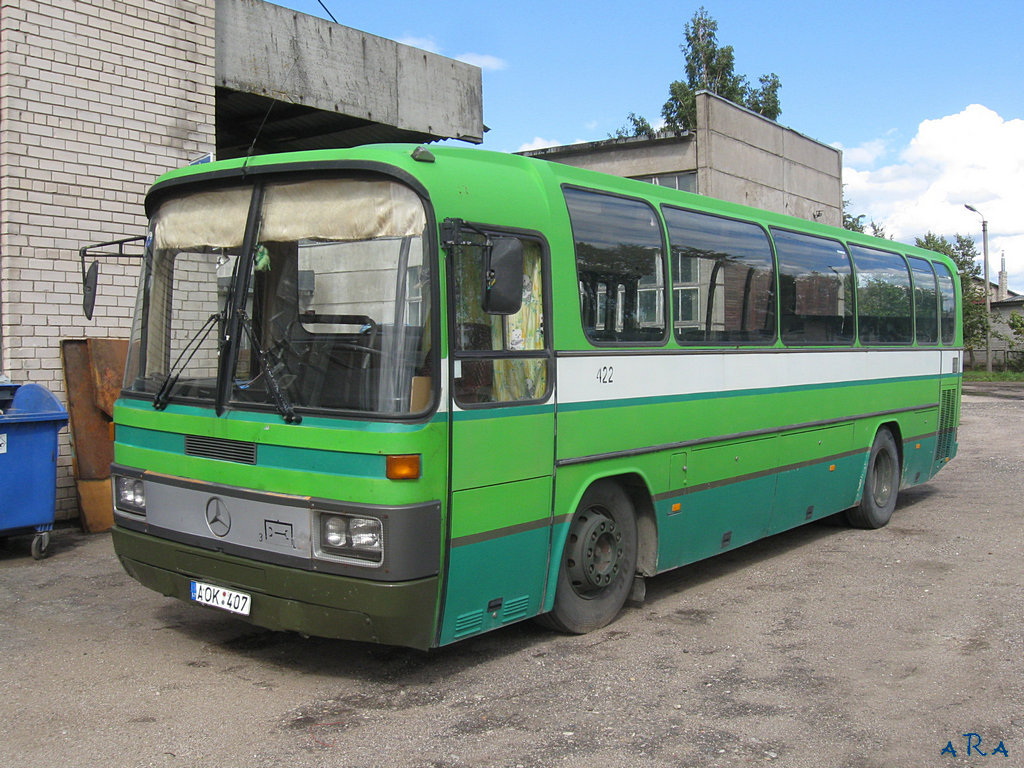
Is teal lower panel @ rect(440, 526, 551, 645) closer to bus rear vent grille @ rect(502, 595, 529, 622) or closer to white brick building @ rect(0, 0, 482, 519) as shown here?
bus rear vent grille @ rect(502, 595, 529, 622)

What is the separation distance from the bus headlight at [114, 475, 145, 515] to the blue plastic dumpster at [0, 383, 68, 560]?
266 centimetres

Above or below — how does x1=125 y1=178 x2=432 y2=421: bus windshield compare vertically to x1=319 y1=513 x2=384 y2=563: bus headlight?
above

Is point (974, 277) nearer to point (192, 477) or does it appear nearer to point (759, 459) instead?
point (759, 459)

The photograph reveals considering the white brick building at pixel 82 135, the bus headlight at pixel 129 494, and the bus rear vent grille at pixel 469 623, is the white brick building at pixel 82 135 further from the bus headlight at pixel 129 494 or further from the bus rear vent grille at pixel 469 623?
the bus rear vent grille at pixel 469 623

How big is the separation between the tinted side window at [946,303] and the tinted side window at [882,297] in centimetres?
104

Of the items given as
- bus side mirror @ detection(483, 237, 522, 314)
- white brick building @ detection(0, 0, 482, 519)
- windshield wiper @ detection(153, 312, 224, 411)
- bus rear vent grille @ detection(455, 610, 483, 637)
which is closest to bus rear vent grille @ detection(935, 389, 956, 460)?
bus rear vent grille @ detection(455, 610, 483, 637)

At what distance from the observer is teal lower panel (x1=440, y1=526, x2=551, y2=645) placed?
5188mm

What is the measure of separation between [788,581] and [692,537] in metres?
1.20

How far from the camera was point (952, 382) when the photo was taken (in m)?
12.2

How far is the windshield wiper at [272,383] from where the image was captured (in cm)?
505

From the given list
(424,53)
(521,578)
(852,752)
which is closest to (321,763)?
(521,578)

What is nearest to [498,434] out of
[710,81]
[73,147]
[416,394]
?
[416,394]

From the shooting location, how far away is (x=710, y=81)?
5147cm

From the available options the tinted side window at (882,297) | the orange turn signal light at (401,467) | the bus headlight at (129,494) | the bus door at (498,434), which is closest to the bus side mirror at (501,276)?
the bus door at (498,434)
